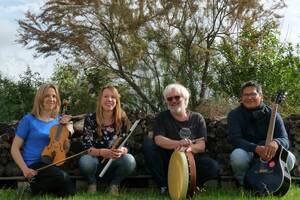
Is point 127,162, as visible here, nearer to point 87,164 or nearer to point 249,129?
point 87,164

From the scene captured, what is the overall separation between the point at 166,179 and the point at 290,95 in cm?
956

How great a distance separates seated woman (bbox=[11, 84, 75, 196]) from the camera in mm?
4801

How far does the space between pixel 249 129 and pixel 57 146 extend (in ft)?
6.13

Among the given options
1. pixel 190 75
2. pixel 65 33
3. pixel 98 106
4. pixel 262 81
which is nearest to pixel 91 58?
pixel 65 33

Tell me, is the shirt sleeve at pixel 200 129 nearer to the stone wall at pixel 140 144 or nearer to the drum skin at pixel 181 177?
the drum skin at pixel 181 177

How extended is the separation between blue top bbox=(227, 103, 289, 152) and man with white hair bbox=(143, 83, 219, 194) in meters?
0.30

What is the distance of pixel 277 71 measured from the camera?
47.5ft

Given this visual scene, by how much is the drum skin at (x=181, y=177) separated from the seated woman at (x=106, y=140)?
59 cm

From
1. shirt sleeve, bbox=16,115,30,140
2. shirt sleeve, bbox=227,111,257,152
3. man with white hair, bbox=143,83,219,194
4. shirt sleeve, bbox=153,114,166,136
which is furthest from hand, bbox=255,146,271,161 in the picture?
shirt sleeve, bbox=16,115,30,140

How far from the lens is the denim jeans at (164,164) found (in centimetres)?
513

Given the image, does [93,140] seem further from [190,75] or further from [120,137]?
[190,75]

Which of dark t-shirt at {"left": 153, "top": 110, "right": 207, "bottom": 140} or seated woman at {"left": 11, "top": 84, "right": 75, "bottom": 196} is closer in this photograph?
seated woman at {"left": 11, "top": 84, "right": 75, "bottom": 196}

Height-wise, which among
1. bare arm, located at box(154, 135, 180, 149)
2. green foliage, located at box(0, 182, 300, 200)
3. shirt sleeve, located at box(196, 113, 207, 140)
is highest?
shirt sleeve, located at box(196, 113, 207, 140)

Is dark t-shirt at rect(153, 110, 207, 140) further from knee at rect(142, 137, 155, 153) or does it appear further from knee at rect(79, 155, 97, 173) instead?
knee at rect(79, 155, 97, 173)
